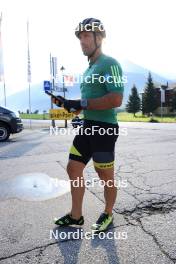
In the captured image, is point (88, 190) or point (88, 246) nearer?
point (88, 246)

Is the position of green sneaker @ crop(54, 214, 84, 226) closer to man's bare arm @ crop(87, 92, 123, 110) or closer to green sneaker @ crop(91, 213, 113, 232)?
green sneaker @ crop(91, 213, 113, 232)

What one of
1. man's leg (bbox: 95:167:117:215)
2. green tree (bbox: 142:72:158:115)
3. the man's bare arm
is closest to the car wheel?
man's leg (bbox: 95:167:117:215)

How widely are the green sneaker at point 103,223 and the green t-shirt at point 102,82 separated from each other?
102 cm

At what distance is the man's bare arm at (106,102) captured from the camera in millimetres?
3154

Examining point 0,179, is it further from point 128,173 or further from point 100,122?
→ point 100,122

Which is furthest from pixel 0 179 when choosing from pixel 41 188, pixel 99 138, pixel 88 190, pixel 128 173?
pixel 99 138

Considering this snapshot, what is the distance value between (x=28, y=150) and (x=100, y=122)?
6536 millimetres

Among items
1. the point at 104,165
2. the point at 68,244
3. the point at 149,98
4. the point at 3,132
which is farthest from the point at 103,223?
the point at 149,98

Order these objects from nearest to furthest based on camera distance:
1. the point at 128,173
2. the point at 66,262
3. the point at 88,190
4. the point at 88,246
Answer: the point at 66,262
the point at 88,246
the point at 88,190
the point at 128,173

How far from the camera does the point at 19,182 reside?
5.63 metres

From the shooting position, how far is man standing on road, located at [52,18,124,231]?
126 inches

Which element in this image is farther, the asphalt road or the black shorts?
the black shorts

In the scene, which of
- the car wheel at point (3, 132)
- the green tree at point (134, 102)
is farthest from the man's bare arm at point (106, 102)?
the green tree at point (134, 102)

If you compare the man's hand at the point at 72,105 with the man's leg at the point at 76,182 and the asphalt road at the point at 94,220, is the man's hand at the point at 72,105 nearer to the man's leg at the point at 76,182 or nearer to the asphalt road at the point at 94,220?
the man's leg at the point at 76,182
